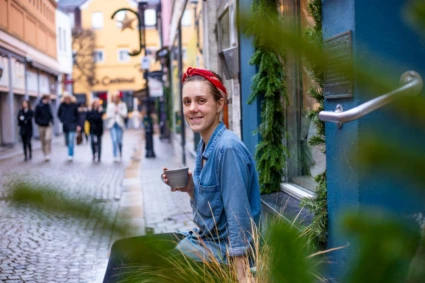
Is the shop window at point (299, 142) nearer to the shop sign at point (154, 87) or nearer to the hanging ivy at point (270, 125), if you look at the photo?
the hanging ivy at point (270, 125)

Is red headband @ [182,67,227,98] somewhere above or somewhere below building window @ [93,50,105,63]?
below

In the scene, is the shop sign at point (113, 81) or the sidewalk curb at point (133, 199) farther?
the shop sign at point (113, 81)

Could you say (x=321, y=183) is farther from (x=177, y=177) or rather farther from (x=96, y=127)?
(x=96, y=127)

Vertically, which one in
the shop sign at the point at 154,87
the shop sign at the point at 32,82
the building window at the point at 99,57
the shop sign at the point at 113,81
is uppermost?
the building window at the point at 99,57

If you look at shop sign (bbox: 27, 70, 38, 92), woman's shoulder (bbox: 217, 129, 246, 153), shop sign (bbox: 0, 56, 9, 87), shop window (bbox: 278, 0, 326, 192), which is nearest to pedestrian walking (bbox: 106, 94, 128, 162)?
shop sign (bbox: 0, 56, 9, 87)

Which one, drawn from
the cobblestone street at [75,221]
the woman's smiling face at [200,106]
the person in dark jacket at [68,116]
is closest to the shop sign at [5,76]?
the person in dark jacket at [68,116]

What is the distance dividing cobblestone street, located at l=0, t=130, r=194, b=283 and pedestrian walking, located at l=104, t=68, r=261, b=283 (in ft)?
0.73

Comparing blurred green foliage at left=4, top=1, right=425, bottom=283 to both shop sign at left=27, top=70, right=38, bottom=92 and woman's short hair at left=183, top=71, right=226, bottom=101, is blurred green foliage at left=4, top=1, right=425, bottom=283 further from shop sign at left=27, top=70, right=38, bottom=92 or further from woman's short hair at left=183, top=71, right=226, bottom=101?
shop sign at left=27, top=70, right=38, bottom=92

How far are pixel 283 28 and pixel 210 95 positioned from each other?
2.08 meters

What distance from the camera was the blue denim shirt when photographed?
215 cm

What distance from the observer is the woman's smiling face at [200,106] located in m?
2.42

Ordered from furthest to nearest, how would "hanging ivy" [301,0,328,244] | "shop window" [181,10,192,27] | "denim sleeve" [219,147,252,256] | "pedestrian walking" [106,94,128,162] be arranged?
"pedestrian walking" [106,94,128,162]
"shop window" [181,10,192,27]
"hanging ivy" [301,0,328,244]
"denim sleeve" [219,147,252,256]

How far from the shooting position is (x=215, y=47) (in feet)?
32.7

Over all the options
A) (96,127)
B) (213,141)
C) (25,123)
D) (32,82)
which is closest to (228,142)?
(213,141)
